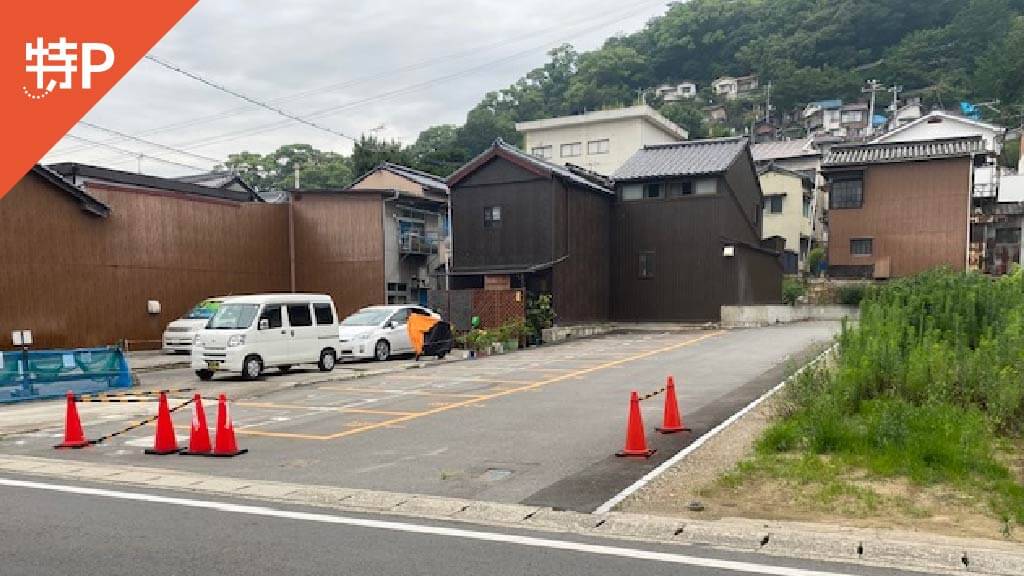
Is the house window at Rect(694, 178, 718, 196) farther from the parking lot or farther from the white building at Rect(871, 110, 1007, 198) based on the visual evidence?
the white building at Rect(871, 110, 1007, 198)

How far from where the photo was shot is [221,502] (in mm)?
6691

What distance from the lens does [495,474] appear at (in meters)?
7.48

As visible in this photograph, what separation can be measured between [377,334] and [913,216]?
3073 cm

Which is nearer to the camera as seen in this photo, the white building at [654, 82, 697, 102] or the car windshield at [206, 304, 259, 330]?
the car windshield at [206, 304, 259, 330]

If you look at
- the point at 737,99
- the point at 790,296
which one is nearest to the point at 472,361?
the point at 790,296

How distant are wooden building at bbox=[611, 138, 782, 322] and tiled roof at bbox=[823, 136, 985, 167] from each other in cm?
896

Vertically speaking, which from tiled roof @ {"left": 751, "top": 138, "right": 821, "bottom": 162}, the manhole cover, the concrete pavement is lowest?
the manhole cover

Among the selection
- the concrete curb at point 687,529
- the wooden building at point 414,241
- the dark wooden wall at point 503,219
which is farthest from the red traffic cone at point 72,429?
the dark wooden wall at point 503,219

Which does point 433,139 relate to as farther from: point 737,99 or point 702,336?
point 702,336

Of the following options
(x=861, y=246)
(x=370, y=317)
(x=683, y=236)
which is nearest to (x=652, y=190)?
(x=683, y=236)

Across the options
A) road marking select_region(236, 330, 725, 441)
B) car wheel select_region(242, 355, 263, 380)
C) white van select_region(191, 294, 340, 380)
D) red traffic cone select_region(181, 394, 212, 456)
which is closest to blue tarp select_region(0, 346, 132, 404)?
white van select_region(191, 294, 340, 380)

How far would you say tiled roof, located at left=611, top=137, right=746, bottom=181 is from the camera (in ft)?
101

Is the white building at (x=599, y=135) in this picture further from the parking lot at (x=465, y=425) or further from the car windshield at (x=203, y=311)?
the parking lot at (x=465, y=425)

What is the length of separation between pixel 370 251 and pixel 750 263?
17608 millimetres
